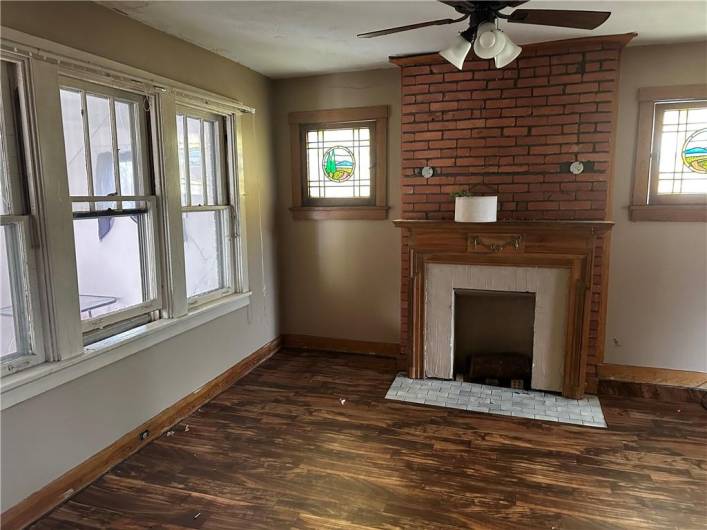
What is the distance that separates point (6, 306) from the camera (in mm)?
2164

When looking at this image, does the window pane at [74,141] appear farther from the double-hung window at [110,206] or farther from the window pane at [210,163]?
the window pane at [210,163]

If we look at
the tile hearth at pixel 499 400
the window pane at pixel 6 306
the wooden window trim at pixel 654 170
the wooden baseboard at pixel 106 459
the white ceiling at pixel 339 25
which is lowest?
the tile hearth at pixel 499 400

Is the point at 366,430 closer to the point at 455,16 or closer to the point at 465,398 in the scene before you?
the point at 465,398


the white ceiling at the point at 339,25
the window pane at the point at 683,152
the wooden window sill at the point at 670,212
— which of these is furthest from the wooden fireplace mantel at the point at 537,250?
the white ceiling at the point at 339,25

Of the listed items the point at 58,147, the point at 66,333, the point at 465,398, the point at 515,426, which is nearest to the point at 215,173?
the point at 58,147

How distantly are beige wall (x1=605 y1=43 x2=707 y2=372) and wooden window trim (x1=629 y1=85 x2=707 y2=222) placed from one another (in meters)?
0.04

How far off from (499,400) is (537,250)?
1.10 m

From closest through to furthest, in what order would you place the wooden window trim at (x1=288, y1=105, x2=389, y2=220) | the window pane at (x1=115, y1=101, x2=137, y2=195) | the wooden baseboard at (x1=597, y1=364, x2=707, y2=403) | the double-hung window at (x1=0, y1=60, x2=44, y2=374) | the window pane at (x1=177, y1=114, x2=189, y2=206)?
1. the double-hung window at (x1=0, y1=60, x2=44, y2=374)
2. the window pane at (x1=115, y1=101, x2=137, y2=195)
3. the window pane at (x1=177, y1=114, x2=189, y2=206)
4. the wooden baseboard at (x1=597, y1=364, x2=707, y2=403)
5. the wooden window trim at (x1=288, y1=105, x2=389, y2=220)

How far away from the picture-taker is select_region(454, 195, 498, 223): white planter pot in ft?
10.8

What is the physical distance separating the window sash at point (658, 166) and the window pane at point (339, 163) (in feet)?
6.94

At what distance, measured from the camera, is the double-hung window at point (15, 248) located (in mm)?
2107

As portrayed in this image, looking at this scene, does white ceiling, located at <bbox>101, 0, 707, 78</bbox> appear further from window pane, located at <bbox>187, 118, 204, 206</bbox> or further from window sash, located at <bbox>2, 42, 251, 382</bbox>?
window pane, located at <bbox>187, 118, 204, 206</bbox>

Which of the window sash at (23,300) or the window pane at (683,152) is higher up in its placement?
the window pane at (683,152)

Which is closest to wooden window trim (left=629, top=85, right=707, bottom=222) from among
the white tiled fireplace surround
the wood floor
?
the white tiled fireplace surround
